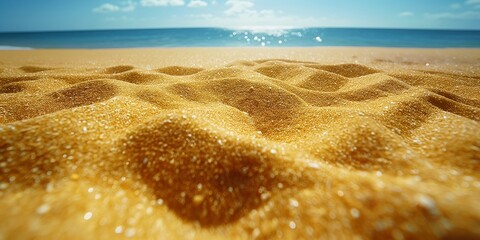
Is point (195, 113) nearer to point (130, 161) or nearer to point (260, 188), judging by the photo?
point (130, 161)

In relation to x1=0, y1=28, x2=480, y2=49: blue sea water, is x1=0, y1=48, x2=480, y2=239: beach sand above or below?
below

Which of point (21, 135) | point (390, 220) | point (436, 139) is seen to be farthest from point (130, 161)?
point (436, 139)

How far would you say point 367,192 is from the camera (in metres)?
1.60

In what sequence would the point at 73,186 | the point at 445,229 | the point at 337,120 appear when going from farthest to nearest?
1. the point at 337,120
2. the point at 73,186
3. the point at 445,229

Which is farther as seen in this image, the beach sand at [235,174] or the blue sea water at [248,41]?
the blue sea water at [248,41]

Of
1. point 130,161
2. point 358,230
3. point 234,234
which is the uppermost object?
point 130,161

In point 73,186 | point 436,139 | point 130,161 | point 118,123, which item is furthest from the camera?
point 118,123

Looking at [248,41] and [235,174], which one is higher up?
[248,41]

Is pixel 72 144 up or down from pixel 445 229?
up

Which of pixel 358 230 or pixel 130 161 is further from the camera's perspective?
pixel 130 161

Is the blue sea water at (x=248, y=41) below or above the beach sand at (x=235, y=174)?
above

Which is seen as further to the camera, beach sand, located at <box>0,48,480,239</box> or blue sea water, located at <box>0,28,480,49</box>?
blue sea water, located at <box>0,28,480,49</box>

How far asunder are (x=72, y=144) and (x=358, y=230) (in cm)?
233

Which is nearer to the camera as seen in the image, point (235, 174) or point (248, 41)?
point (235, 174)
